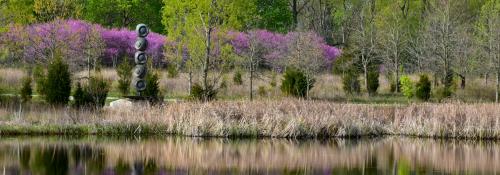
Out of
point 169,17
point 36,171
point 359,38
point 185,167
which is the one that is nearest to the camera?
point 36,171

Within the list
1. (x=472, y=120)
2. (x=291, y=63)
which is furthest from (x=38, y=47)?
(x=472, y=120)

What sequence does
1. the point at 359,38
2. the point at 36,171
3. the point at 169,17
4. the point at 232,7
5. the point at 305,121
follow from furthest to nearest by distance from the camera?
1. the point at 359,38
2. the point at 169,17
3. the point at 232,7
4. the point at 305,121
5. the point at 36,171

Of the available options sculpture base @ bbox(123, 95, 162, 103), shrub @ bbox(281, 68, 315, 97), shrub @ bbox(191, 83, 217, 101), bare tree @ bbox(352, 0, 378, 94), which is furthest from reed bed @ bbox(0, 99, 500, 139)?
bare tree @ bbox(352, 0, 378, 94)

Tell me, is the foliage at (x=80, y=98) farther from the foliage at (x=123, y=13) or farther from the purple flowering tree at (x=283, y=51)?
the foliage at (x=123, y=13)

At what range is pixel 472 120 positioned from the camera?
23.4 metres

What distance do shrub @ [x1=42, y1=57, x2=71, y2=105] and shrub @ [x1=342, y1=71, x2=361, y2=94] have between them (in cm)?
1415

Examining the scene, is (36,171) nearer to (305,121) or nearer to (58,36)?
(305,121)

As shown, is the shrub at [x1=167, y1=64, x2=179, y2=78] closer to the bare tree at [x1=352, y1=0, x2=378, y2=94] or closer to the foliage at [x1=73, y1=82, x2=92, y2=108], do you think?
the bare tree at [x1=352, y1=0, x2=378, y2=94]

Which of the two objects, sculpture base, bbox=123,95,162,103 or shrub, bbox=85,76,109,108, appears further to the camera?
sculpture base, bbox=123,95,162,103

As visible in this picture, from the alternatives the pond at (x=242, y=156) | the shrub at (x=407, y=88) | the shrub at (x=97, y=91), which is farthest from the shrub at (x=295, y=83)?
the pond at (x=242, y=156)

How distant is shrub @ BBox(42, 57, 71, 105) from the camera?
25891 mm

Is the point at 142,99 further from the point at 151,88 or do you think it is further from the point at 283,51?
the point at 283,51

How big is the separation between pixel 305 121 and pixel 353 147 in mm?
2170

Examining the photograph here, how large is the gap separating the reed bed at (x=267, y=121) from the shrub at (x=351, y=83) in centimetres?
1124
